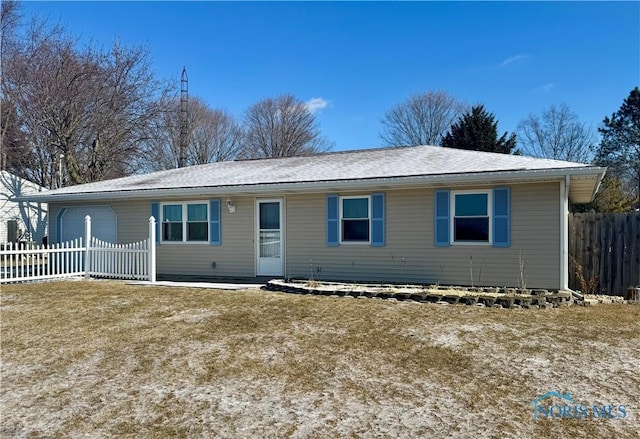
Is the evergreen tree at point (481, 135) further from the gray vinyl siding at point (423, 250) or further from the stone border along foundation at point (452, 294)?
the stone border along foundation at point (452, 294)

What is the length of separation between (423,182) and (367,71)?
61.0ft

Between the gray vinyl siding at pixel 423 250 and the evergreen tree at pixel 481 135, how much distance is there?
1865cm

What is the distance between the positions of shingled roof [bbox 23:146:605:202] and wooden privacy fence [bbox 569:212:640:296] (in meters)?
0.90

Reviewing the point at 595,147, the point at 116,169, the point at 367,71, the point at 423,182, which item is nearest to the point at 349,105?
the point at 367,71

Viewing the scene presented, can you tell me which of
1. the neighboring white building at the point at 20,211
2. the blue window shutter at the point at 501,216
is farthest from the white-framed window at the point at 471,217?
the neighboring white building at the point at 20,211

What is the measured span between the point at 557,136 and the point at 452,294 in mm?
29336

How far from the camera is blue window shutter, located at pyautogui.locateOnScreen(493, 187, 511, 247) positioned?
9156mm

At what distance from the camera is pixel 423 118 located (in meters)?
35.1

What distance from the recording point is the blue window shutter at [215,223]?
38.9 ft

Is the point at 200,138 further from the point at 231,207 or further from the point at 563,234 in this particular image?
the point at 563,234

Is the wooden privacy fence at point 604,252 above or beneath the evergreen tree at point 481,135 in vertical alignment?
beneath

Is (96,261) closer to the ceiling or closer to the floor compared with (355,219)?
closer to the floor

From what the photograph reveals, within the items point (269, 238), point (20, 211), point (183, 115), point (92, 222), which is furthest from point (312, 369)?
point (183, 115)

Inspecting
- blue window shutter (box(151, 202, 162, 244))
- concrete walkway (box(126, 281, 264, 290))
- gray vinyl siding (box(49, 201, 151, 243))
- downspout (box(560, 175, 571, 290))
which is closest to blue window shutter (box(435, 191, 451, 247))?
downspout (box(560, 175, 571, 290))
